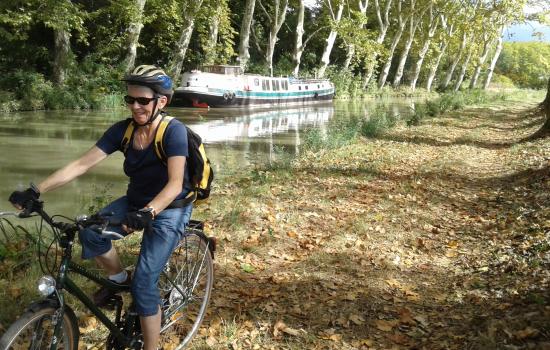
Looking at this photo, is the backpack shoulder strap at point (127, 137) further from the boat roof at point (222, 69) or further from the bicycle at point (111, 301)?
the boat roof at point (222, 69)

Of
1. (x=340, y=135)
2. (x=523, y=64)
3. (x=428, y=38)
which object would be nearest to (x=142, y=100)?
(x=340, y=135)

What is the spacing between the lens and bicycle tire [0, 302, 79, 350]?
2645 mm

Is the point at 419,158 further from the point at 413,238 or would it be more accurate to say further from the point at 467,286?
the point at 467,286

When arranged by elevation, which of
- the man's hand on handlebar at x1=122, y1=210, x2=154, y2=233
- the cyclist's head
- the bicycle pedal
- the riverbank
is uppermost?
the cyclist's head

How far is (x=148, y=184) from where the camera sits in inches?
135

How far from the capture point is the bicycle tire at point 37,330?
2645 millimetres

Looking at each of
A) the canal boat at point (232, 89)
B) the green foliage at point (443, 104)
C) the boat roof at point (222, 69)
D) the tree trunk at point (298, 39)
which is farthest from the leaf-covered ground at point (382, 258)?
the tree trunk at point (298, 39)

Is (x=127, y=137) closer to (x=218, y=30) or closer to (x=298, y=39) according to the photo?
(x=218, y=30)

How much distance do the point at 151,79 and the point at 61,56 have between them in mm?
25870

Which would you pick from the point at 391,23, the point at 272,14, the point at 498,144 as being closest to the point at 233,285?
the point at 498,144

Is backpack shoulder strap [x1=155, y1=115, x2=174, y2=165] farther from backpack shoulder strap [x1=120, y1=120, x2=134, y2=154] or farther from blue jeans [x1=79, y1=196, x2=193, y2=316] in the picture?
blue jeans [x1=79, y1=196, x2=193, y2=316]

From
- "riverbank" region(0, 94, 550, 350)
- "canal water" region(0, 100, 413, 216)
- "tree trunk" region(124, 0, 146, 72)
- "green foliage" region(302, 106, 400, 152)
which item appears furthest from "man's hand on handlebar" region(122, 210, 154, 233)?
"tree trunk" region(124, 0, 146, 72)

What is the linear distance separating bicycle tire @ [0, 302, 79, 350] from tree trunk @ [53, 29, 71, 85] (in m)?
26.2

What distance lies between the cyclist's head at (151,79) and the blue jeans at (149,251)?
81 cm
